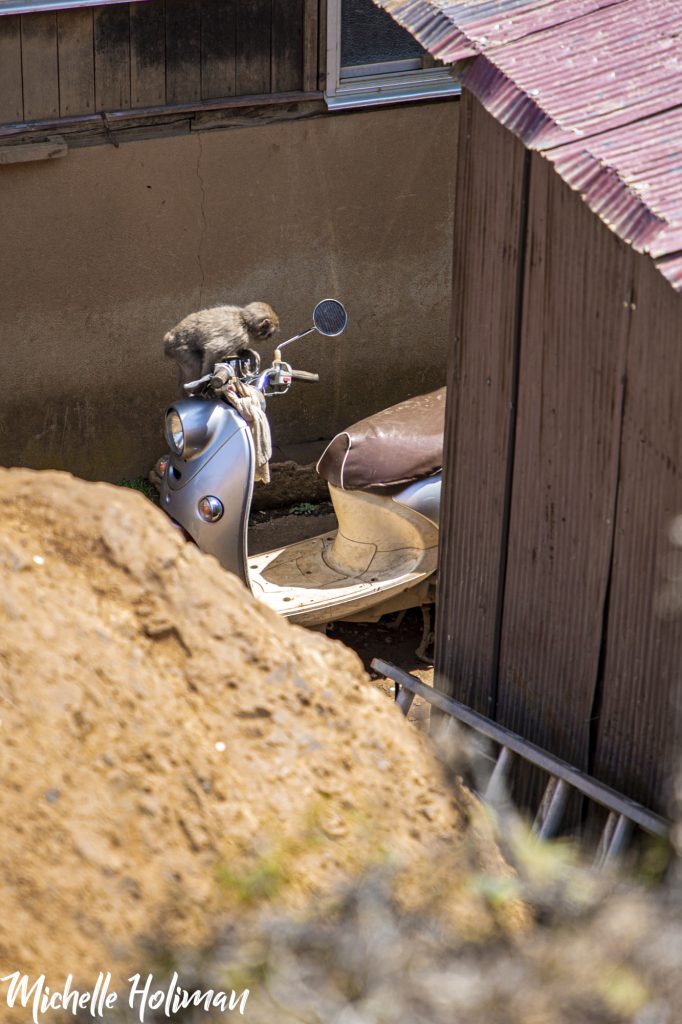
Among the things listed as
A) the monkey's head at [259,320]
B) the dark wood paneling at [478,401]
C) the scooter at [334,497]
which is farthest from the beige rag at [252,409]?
the dark wood paneling at [478,401]

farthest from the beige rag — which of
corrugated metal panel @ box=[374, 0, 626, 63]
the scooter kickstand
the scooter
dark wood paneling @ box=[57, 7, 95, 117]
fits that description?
corrugated metal panel @ box=[374, 0, 626, 63]

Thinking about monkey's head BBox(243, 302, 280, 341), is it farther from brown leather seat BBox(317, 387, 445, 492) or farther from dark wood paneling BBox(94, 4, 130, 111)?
dark wood paneling BBox(94, 4, 130, 111)

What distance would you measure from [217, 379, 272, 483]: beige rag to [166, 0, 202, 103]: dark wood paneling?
230cm

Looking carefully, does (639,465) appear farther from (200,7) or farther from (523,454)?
(200,7)

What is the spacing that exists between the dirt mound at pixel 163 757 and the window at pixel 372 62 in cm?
548

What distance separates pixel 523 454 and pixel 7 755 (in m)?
1.78

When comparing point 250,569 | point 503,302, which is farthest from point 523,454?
point 250,569

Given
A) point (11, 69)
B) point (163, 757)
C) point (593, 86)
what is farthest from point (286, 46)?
point (163, 757)

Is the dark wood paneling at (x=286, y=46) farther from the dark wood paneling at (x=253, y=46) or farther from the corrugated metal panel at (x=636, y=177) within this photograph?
the corrugated metal panel at (x=636, y=177)

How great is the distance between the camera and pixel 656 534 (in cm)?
341

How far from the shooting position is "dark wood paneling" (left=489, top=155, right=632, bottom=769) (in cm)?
349

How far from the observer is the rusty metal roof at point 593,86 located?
10.00 feet

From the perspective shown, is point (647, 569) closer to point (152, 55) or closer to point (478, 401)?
point (478, 401)

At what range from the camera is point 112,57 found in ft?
24.1
